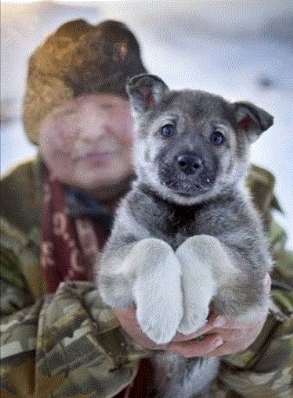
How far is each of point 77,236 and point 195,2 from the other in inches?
18.5

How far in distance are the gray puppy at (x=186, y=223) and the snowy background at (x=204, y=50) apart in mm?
224

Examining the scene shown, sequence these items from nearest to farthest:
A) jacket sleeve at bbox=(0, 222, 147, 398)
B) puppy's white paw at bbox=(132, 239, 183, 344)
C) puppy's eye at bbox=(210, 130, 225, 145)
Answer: puppy's white paw at bbox=(132, 239, 183, 344) < puppy's eye at bbox=(210, 130, 225, 145) < jacket sleeve at bbox=(0, 222, 147, 398)

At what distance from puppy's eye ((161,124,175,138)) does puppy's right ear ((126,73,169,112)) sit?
6 centimetres

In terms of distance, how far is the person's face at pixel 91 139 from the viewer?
1.08m

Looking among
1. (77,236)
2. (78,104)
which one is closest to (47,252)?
(77,236)

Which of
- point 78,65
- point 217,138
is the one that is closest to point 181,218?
point 217,138

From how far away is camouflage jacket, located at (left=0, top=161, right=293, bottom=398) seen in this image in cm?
93

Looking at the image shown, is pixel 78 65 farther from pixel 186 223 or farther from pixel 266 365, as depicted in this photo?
pixel 266 365

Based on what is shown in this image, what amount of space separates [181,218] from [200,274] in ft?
0.42

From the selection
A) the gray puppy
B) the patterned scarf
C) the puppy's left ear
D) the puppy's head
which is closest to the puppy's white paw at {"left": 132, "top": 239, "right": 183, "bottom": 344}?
the gray puppy

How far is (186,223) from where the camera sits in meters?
0.79

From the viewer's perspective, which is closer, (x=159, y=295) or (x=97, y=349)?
(x=159, y=295)

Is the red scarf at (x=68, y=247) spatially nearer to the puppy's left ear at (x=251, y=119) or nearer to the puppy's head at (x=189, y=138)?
the puppy's head at (x=189, y=138)

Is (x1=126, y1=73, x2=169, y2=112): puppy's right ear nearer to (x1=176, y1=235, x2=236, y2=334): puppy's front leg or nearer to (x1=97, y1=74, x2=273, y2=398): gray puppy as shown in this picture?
(x1=97, y1=74, x2=273, y2=398): gray puppy
